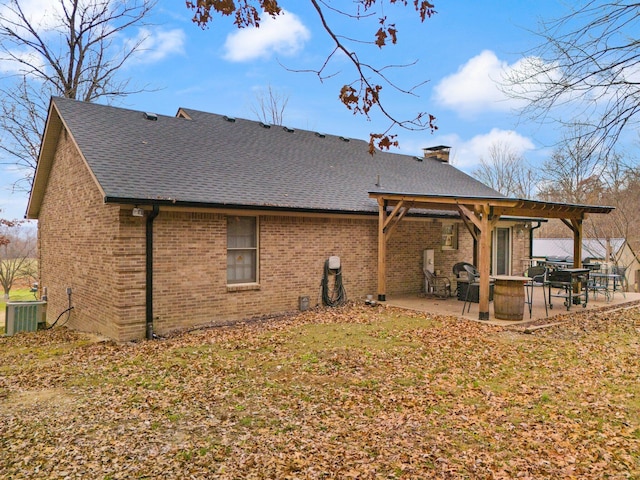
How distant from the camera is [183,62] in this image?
1146cm

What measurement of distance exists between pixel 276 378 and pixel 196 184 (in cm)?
536

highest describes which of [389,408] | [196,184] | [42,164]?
[42,164]

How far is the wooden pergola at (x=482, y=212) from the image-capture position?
9.91 meters

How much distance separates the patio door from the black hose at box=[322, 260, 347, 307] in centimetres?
760

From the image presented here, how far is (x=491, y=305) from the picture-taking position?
12.2 m

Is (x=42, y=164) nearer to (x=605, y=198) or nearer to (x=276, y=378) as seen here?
(x=276, y=378)

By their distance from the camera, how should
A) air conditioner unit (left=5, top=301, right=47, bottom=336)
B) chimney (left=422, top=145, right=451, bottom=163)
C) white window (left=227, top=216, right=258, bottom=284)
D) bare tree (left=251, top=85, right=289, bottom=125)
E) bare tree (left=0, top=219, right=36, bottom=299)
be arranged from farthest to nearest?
bare tree (left=251, top=85, right=289, bottom=125) → bare tree (left=0, top=219, right=36, bottom=299) → chimney (left=422, top=145, right=451, bottom=163) → air conditioner unit (left=5, top=301, right=47, bottom=336) → white window (left=227, top=216, right=258, bottom=284)

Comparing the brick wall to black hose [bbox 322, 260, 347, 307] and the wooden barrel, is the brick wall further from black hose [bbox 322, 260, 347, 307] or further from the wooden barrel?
the wooden barrel

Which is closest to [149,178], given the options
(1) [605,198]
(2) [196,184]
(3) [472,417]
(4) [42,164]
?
(2) [196,184]

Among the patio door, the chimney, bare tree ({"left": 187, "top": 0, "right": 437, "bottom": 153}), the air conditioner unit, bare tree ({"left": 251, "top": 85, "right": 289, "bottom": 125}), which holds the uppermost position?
bare tree ({"left": 251, "top": 85, "right": 289, "bottom": 125})

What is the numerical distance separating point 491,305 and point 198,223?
804 cm

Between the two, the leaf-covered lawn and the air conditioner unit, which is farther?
the air conditioner unit

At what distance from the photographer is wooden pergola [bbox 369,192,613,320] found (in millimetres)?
9914

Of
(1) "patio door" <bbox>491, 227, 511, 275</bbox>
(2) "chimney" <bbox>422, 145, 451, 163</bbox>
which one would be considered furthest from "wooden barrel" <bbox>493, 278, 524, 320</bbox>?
(2) "chimney" <bbox>422, 145, 451, 163</bbox>
